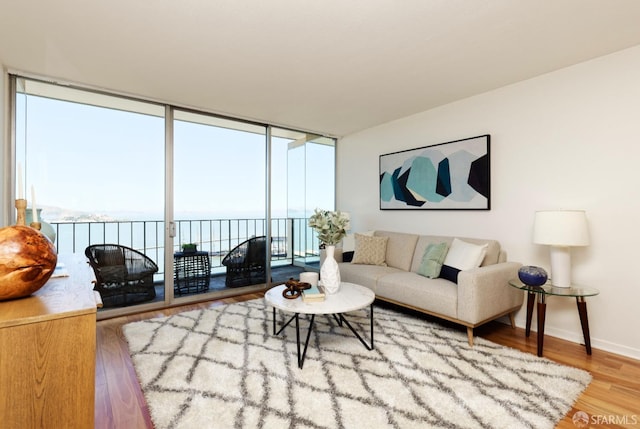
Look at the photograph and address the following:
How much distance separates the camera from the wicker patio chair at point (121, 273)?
10.8 feet

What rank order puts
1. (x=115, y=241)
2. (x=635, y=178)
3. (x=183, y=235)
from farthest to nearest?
(x=183, y=235) → (x=115, y=241) → (x=635, y=178)

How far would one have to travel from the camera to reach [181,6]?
190 cm

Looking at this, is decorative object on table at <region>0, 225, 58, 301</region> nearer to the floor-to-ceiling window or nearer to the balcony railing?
the floor-to-ceiling window

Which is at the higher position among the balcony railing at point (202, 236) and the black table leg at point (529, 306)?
the balcony railing at point (202, 236)

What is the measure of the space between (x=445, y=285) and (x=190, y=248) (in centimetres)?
294

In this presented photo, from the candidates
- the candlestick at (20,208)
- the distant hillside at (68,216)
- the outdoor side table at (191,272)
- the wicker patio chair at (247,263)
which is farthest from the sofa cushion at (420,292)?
the distant hillside at (68,216)

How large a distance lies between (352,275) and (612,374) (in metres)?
2.22

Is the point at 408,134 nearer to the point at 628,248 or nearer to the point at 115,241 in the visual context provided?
the point at 628,248

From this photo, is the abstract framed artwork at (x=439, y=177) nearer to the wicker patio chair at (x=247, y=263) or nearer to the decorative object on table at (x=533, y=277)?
the decorative object on table at (x=533, y=277)

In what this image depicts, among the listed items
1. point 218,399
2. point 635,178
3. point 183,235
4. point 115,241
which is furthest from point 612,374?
point 115,241

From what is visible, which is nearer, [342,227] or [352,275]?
[342,227]

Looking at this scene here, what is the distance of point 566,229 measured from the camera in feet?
7.86

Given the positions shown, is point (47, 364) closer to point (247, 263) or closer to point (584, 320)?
point (584, 320)

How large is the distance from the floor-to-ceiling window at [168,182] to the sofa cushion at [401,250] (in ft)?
5.11
